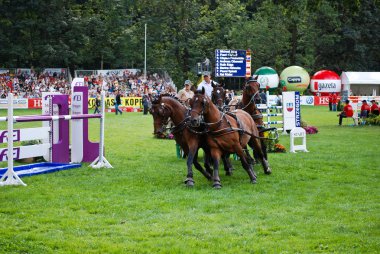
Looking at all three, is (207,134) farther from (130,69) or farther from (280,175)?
(130,69)

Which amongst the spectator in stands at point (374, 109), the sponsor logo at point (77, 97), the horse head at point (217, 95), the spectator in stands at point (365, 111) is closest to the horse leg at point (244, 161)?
the horse head at point (217, 95)

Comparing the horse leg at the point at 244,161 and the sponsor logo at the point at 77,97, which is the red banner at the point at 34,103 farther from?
the horse leg at the point at 244,161

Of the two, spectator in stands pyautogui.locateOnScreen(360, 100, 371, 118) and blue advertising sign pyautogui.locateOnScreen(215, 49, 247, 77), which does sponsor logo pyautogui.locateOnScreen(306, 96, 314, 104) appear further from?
blue advertising sign pyautogui.locateOnScreen(215, 49, 247, 77)

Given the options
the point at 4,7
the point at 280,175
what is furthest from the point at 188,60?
the point at 280,175

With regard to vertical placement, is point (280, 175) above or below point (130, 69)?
below

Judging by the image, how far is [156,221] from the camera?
29.6 feet

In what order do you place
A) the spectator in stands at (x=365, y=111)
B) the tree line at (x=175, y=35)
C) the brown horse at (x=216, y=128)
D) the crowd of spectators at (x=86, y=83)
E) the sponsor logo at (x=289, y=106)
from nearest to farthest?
the brown horse at (x=216, y=128), the sponsor logo at (x=289, y=106), the spectator in stands at (x=365, y=111), the crowd of spectators at (x=86, y=83), the tree line at (x=175, y=35)

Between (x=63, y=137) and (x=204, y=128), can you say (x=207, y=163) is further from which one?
(x=63, y=137)

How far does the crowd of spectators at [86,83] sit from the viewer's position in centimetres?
5266

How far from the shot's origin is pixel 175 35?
6606cm

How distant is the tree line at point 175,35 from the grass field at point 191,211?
45.8m

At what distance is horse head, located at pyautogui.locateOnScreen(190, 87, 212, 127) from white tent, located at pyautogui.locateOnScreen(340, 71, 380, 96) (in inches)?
2097

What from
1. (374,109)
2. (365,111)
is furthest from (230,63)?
(374,109)

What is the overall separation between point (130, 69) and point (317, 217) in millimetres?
50322
